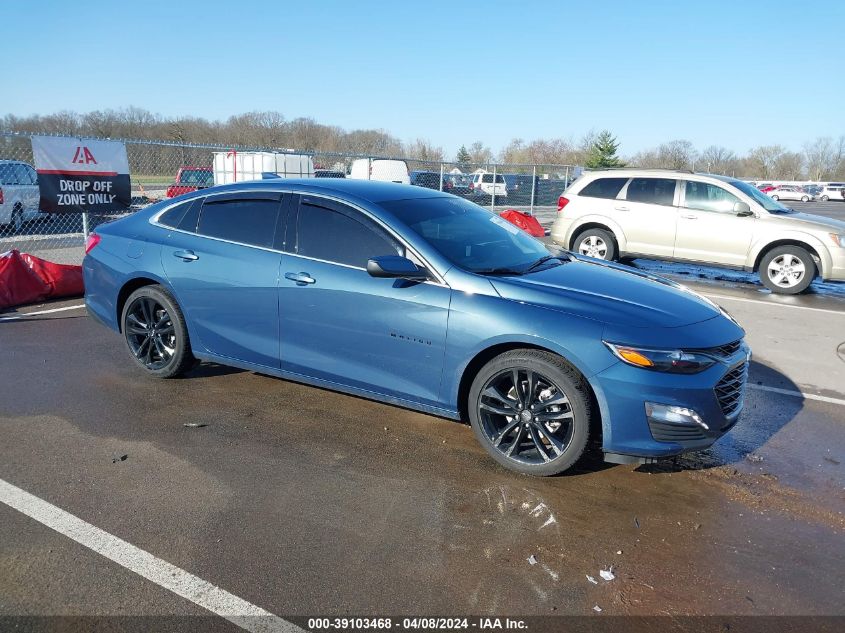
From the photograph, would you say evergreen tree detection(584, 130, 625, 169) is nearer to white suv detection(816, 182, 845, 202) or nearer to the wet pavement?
white suv detection(816, 182, 845, 202)

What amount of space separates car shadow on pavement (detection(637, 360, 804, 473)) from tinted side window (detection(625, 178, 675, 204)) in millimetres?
5402

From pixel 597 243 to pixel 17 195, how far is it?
1248cm

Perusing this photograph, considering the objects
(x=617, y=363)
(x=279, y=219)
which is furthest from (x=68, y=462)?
(x=617, y=363)

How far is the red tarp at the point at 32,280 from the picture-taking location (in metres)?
7.92

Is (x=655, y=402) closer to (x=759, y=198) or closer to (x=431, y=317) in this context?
(x=431, y=317)

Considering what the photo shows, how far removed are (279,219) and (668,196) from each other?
26.6 feet

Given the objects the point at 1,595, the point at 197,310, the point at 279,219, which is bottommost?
the point at 1,595

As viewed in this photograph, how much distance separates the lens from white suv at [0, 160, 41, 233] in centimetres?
1415

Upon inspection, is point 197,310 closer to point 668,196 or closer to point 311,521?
point 311,521

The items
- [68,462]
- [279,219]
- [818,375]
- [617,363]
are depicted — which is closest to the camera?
[617,363]

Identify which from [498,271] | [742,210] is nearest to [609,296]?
[498,271]

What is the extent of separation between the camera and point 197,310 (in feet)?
16.6

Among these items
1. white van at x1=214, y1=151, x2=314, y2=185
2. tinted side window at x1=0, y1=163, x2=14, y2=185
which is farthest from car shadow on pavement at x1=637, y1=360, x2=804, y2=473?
tinted side window at x1=0, y1=163, x2=14, y2=185

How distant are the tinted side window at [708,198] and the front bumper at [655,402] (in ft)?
25.6
